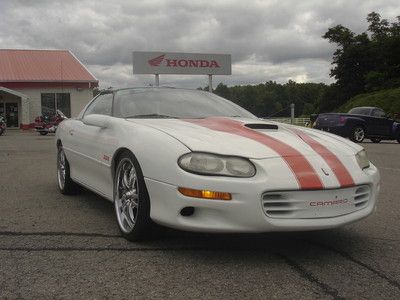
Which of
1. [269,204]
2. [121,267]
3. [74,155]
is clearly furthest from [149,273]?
[74,155]

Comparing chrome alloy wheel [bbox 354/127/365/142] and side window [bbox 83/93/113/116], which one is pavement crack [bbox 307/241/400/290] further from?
chrome alloy wheel [bbox 354/127/365/142]

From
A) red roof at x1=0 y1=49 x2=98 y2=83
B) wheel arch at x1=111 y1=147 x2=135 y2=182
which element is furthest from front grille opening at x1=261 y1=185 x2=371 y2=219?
red roof at x1=0 y1=49 x2=98 y2=83

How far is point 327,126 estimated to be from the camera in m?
17.9

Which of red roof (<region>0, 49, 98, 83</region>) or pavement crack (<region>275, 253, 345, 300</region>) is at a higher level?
red roof (<region>0, 49, 98, 83</region>)

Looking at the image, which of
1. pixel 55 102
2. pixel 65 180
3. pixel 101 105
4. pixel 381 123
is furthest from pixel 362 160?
pixel 55 102

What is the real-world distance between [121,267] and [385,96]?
120 ft

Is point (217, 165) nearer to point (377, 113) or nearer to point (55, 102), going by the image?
point (377, 113)

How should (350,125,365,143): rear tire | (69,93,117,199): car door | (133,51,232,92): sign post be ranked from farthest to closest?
(133,51,232,92): sign post → (350,125,365,143): rear tire → (69,93,117,199): car door

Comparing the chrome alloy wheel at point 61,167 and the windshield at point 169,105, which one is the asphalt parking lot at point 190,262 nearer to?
the windshield at point 169,105

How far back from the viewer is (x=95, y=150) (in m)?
4.68

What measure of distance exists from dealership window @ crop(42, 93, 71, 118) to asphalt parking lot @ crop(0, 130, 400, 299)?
3181 centimetres

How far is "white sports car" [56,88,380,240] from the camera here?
3312 millimetres

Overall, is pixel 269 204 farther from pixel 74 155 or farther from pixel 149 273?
pixel 74 155

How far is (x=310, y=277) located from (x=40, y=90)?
113 ft
